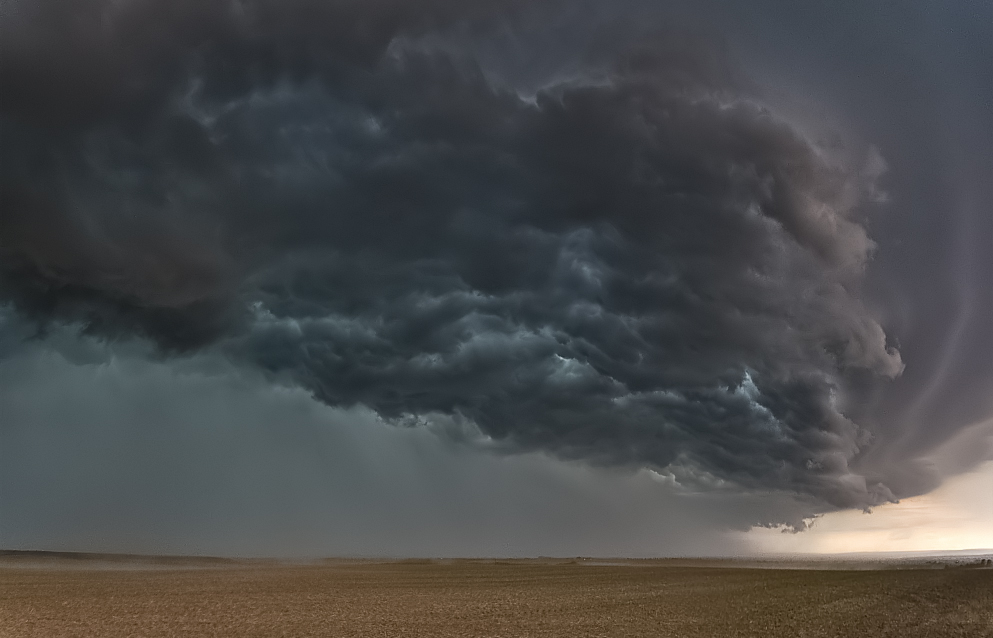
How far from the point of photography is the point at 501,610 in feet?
165

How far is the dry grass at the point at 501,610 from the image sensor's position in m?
40.5

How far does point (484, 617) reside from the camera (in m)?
46.2

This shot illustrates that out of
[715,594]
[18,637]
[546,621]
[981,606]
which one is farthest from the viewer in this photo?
[715,594]

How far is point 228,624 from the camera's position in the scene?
4225cm

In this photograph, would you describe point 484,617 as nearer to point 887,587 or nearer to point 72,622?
point 72,622

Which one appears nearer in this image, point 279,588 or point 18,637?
point 18,637

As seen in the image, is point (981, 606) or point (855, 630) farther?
point (981, 606)

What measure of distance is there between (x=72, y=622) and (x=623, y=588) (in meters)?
49.0

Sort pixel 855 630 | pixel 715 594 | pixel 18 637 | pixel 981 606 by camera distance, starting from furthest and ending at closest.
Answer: pixel 715 594, pixel 981 606, pixel 855 630, pixel 18 637

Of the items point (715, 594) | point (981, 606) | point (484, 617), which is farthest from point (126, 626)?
point (981, 606)

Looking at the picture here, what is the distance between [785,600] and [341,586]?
44.4 metres

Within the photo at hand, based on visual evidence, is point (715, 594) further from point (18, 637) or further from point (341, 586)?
→ point (18, 637)

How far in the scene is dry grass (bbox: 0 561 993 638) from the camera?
133 ft

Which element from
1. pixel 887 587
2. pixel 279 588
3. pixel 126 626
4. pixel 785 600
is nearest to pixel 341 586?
pixel 279 588
